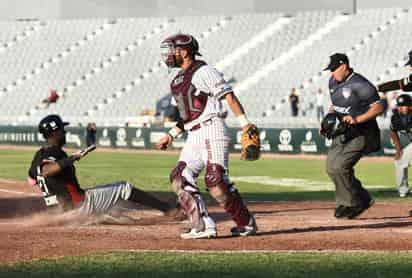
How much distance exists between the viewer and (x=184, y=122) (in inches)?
414

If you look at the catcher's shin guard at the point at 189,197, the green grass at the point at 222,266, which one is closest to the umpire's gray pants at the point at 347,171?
the catcher's shin guard at the point at 189,197

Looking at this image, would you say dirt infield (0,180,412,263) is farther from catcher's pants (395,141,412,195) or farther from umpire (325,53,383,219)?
catcher's pants (395,141,412,195)

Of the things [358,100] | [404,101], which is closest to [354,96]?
[358,100]

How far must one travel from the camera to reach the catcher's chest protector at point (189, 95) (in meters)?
10.3

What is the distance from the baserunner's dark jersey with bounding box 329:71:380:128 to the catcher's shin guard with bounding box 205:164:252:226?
2.94m

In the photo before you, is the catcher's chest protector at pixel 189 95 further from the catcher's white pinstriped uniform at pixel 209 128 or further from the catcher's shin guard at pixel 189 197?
the catcher's shin guard at pixel 189 197

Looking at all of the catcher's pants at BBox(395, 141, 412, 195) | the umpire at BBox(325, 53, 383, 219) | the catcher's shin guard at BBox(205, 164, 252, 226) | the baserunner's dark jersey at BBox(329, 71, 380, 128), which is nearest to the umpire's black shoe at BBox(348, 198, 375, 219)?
the umpire at BBox(325, 53, 383, 219)

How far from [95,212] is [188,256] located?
10.8 feet

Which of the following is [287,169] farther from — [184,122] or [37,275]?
[37,275]

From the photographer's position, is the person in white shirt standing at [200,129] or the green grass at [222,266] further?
the person in white shirt standing at [200,129]

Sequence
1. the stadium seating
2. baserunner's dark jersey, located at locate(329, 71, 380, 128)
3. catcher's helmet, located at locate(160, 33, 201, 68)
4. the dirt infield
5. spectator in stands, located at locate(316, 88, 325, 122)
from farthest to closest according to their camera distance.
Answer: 1. the stadium seating
2. spectator in stands, located at locate(316, 88, 325, 122)
3. baserunner's dark jersey, located at locate(329, 71, 380, 128)
4. catcher's helmet, located at locate(160, 33, 201, 68)
5. the dirt infield

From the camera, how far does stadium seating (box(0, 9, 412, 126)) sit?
4641 centimetres

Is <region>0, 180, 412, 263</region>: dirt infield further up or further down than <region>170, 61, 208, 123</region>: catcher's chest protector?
further down

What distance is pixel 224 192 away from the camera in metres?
10.4
